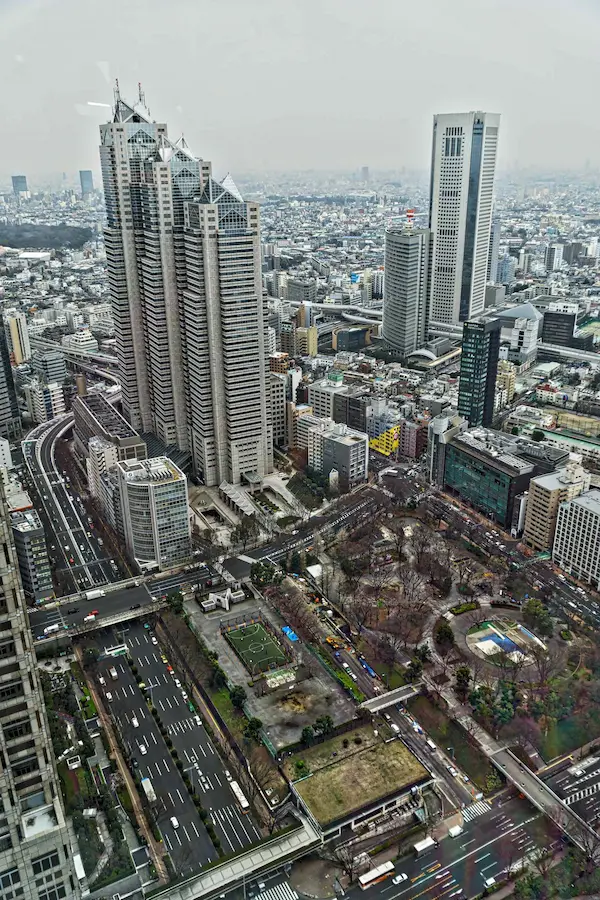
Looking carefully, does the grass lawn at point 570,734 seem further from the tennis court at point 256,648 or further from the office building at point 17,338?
the office building at point 17,338

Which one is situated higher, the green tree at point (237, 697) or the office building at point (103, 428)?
the office building at point (103, 428)

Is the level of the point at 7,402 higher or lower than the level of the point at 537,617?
higher

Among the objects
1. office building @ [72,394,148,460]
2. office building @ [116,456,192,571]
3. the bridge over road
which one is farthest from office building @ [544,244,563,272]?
the bridge over road

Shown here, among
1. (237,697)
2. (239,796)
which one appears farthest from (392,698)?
(239,796)

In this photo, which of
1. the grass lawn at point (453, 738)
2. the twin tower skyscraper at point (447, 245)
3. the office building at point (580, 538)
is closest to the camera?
the grass lawn at point (453, 738)

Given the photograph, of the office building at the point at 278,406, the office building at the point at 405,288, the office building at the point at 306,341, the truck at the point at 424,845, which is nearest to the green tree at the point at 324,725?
the truck at the point at 424,845

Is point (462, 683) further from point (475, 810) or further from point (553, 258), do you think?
point (553, 258)
